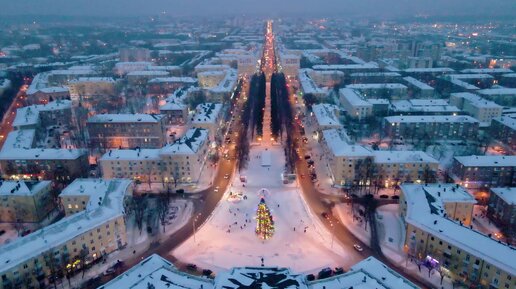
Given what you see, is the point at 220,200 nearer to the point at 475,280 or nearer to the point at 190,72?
the point at 475,280

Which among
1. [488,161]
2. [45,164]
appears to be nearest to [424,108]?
[488,161]

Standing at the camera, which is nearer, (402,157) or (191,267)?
(191,267)

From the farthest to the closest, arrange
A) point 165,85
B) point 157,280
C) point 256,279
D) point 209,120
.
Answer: point 165,85
point 209,120
point 157,280
point 256,279

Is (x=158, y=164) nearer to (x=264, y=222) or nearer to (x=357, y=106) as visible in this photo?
(x=264, y=222)

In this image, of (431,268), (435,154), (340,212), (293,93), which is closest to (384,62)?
(293,93)

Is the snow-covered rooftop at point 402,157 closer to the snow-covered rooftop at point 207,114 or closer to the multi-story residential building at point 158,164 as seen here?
the multi-story residential building at point 158,164

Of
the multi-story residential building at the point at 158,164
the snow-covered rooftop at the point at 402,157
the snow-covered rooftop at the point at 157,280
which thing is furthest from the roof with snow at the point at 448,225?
the multi-story residential building at the point at 158,164

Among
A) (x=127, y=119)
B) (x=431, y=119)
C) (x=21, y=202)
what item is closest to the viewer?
(x=21, y=202)

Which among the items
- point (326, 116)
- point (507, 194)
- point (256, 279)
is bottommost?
point (256, 279)

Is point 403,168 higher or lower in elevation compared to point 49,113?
Result: lower
